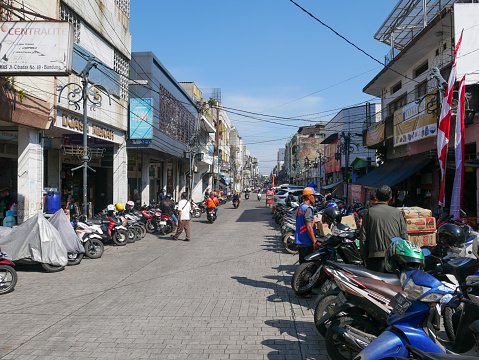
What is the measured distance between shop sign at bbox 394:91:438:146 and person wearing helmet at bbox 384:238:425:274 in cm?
1013

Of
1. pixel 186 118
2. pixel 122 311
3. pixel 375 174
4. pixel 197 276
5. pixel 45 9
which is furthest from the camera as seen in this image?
pixel 186 118

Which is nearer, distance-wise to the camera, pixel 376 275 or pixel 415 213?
pixel 376 275

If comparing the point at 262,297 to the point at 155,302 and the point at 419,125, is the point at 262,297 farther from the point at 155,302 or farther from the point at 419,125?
the point at 419,125

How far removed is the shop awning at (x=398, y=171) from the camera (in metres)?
14.1

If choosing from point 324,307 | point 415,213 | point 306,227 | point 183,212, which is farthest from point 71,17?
point 324,307

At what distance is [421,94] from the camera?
15.9 metres

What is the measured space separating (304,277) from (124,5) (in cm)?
1781

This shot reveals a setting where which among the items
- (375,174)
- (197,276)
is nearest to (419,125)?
(375,174)

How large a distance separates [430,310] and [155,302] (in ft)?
14.2

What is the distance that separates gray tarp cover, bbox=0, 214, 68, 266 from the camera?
7.75 meters

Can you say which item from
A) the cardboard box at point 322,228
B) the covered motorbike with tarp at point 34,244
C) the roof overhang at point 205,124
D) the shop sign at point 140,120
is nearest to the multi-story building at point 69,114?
the shop sign at point 140,120

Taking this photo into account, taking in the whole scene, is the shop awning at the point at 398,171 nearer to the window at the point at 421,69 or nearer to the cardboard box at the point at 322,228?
the window at the point at 421,69

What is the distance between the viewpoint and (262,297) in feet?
20.7

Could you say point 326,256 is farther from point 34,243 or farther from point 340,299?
point 34,243
